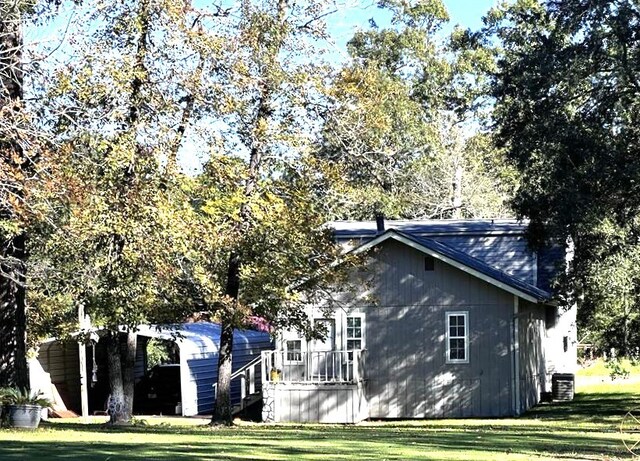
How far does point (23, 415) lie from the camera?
15992 mm

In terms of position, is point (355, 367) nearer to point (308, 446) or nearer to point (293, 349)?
point (293, 349)

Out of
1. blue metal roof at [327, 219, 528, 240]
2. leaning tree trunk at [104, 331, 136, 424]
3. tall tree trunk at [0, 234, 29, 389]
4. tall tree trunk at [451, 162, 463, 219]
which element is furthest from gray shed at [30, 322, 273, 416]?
tall tree trunk at [451, 162, 463, 219]

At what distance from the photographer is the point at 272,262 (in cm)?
2130

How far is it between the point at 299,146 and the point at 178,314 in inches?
171

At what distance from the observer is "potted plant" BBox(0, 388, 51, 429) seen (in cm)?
1593

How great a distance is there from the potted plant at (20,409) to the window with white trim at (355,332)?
1335 centimetres

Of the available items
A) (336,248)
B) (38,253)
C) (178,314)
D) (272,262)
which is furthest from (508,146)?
(38,253)

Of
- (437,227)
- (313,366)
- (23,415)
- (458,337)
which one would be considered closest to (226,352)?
(313,366)

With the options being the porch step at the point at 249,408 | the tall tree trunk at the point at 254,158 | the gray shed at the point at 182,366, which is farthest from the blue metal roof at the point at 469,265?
the gray shed at the point at 182,366

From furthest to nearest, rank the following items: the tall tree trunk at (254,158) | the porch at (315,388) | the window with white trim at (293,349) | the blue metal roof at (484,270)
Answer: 1. the window with white trim at (293,349)
2. the porch at (315,388)
3. the blue metal roof at (484,270)
4. the tall tree trunk at (254,158)

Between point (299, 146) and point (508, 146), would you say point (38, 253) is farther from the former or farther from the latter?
point (508, 146)

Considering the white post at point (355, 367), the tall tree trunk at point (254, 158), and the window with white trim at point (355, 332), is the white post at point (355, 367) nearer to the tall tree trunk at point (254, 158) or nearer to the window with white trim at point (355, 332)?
the window with white trim at point (355, 332)

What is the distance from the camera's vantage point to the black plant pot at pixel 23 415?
15922 millimetres

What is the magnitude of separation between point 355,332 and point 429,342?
2080 mm
